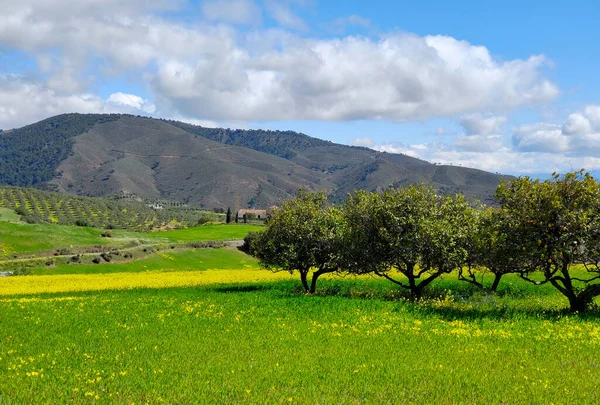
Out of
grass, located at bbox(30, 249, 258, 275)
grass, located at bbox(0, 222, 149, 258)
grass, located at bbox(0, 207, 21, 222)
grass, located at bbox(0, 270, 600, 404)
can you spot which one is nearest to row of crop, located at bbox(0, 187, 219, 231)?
grass, located at bbox(0, 207, 21, 222)

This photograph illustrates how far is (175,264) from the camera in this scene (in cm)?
6838

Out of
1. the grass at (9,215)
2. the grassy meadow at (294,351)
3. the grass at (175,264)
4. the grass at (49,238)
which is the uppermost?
the grass at (9,215)

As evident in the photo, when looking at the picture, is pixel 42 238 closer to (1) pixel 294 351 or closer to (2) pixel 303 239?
(2) pixel 303 239

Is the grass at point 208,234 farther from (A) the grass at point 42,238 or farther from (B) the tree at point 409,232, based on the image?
(B) the tree at point 409,232

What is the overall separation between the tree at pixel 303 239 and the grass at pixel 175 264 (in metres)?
30.5

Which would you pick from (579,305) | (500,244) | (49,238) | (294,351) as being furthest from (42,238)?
(579,305)

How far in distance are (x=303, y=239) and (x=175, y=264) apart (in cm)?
3685

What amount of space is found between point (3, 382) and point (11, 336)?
24.2 feet

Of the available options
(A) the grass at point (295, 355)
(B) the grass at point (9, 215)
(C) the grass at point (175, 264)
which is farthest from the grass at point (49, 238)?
(A) the grass at point (295, 355)

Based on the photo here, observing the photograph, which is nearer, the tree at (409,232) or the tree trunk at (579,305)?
the tree trunk at (579,305)

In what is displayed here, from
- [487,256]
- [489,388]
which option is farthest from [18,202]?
[489,388]

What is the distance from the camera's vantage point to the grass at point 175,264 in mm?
59156

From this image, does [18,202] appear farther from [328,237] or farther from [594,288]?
[594,288]

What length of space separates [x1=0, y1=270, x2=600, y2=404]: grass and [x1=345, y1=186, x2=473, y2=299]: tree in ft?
13.6
